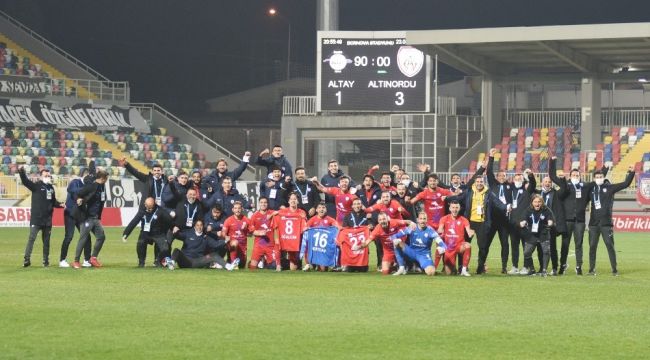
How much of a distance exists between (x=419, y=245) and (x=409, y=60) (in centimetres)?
2601

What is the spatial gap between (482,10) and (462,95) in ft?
19.8

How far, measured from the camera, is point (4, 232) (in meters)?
34.9

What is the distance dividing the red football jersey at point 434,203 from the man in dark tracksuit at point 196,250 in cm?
349

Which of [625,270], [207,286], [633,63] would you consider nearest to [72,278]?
[207,286]

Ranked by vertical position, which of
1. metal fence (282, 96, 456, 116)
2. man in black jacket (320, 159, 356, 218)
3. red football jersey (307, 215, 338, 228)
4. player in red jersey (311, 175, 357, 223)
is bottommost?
red football jersey (307, 215, 338, 228)

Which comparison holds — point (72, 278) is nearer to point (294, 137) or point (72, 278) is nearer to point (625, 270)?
point (625, 270)

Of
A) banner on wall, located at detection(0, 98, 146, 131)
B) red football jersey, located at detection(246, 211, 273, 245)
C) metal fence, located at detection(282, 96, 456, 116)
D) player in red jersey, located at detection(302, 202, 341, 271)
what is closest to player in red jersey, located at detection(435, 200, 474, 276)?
player in red jersey, located at detection(302, 202, 341, 271)

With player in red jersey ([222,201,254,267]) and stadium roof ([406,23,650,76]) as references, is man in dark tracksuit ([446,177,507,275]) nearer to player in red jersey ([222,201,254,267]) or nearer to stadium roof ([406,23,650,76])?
player in red jersey ([222,201,254,267])

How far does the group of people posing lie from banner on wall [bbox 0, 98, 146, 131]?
24915 millimetres

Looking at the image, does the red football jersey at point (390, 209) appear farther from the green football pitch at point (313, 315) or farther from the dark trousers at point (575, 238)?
the dark trousers at point (575, 238)

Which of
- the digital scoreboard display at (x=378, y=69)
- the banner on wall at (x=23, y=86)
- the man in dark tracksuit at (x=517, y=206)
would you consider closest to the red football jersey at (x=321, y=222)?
the man in dark tracksuit at (x=517, y=206)

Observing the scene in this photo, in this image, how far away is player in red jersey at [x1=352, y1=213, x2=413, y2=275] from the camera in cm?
2053

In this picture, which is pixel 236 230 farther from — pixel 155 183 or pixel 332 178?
pixel 332 178

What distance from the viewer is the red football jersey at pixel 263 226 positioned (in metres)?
21.6
